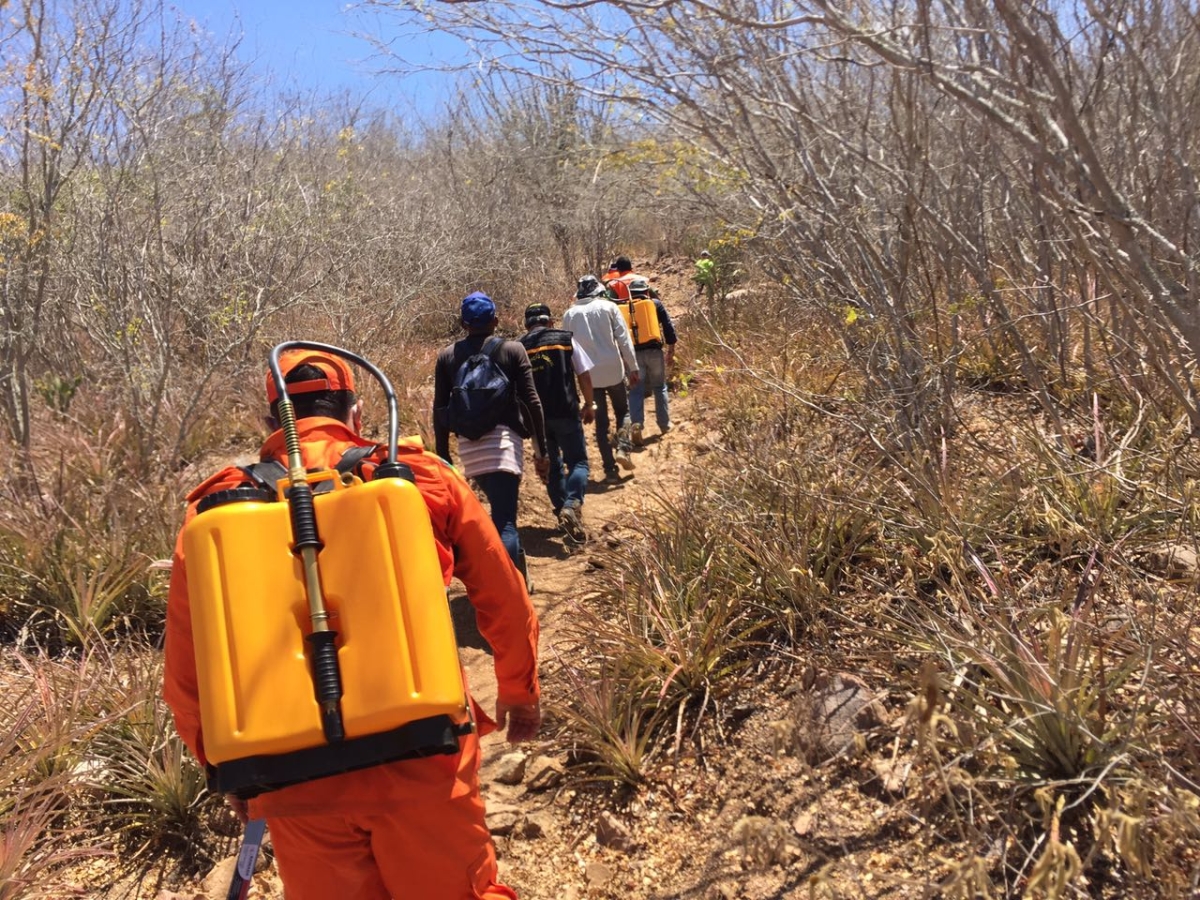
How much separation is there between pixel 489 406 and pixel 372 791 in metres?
2.75

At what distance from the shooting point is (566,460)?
5.66 m

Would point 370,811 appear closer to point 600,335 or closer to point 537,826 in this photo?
point 537,826

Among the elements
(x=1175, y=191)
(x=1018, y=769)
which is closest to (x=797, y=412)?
(x=1175, y=191)

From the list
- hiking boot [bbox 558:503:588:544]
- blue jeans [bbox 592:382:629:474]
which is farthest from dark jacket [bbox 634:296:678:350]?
hiking boot [bbox 558:503:588:544]

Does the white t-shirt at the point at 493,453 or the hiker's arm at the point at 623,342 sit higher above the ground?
the hiker's arm at the point at 623,342

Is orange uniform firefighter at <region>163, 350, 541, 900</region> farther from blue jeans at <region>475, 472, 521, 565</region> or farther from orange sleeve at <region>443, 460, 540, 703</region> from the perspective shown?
blue jeans at <region>475, 472, 521, 565</region>

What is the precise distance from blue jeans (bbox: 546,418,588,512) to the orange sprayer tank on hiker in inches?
78.1


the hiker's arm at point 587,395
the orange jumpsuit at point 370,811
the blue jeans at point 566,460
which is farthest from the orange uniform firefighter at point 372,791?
the hiker's arm at point 587,395

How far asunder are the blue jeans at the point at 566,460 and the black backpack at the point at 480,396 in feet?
3.80

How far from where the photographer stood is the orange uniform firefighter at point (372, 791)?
158 cm

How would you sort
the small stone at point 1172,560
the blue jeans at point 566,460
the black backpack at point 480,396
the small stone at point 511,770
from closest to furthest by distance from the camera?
the small stone at point 1172,560 < the small stone at point 511,770 < the black backpack at point 480,396 < the blue jeans at point 566,460

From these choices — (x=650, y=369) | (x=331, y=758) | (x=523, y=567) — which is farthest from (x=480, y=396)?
(x=650, y=369)

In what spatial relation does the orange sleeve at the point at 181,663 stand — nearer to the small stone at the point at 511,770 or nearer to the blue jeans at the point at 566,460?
the small stone at the point at 511,770

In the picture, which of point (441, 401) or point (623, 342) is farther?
point (623, 342)
